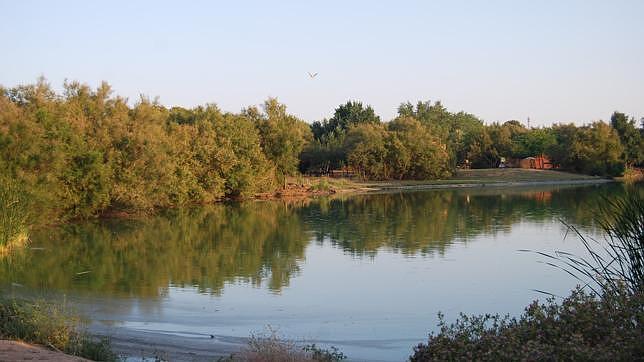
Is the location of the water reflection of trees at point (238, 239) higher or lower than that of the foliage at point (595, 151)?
lower

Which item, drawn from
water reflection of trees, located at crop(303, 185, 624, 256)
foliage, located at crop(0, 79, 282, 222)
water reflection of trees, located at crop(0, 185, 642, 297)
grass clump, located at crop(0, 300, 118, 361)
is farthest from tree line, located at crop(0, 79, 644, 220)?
grass clump, located at crop(0, 300, 118, 361)

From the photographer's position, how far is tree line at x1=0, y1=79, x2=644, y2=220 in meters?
30.9

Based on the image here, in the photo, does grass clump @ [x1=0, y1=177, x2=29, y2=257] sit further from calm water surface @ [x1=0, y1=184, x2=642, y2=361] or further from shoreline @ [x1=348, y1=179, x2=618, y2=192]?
shoreline @ [x1=348, y1=179, x2=618, y2=192]

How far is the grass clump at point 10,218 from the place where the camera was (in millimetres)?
22181

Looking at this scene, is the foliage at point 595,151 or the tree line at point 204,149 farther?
the foliage at point 595,151

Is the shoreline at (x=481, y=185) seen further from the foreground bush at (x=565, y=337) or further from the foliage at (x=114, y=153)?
the foreground bush at (x=565, y=337)

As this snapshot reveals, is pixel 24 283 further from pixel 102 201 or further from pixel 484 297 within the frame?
pixel 102 201

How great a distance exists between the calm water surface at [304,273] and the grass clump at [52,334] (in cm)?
270

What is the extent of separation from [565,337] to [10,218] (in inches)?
756

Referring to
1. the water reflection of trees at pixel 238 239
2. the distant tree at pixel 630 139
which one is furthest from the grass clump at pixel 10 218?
the distant tree at pixel 630 139

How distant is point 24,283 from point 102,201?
18761mm

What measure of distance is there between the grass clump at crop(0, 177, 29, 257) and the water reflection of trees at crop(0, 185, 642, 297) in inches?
25.9

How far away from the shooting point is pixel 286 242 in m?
26.8

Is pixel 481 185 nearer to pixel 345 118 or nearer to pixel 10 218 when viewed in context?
pixel 345 118
